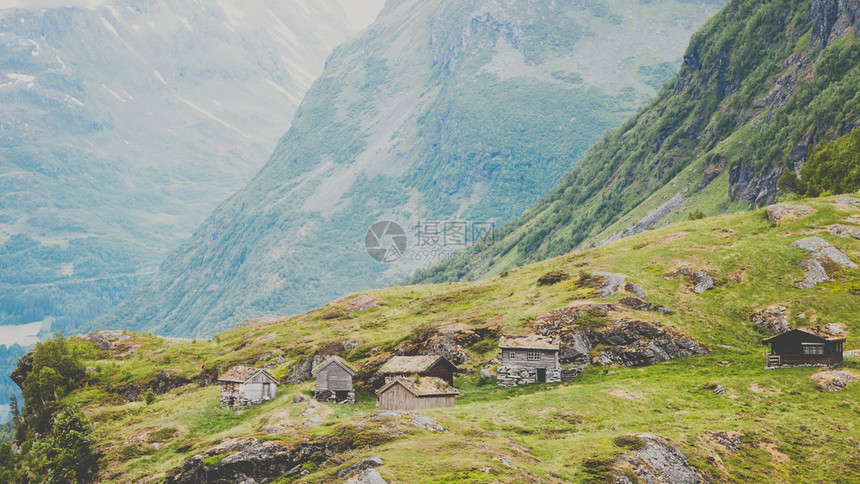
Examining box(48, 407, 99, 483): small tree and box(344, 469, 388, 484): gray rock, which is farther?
box(48, 407, 99, 483): small tree

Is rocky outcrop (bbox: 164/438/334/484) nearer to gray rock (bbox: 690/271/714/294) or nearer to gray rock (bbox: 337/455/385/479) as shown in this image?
gray rock (bbox: 337/455/385/479)

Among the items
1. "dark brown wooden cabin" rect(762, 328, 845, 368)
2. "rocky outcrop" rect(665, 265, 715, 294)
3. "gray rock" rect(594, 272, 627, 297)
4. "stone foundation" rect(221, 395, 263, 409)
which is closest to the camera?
"dark brown wooden cabin" rect(762, 328, 845, 368)

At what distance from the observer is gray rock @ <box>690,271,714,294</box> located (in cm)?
9019

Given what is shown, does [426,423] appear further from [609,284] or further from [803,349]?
[609,284]

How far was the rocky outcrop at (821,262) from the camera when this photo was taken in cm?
8612

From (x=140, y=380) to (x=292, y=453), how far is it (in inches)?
2647

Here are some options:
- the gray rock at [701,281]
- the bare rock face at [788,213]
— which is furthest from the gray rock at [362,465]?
the bare rock face at [788,213]

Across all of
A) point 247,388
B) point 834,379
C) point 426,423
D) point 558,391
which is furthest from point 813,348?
point 247,388

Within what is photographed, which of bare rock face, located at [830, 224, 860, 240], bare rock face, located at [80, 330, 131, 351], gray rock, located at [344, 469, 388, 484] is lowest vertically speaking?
gray rock, located at [344, 469, 388, 484]

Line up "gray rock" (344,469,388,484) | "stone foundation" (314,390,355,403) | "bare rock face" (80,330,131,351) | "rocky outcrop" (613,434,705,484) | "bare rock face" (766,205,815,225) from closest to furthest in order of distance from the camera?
"gray rock" (344,469,388,484) → "rocky outcrop" (613,434,705,484) → "stone foundation" (314,390,355,403) → "bare rock face" (766,205,815,225) → "bare rock face" (80,330,131,351)

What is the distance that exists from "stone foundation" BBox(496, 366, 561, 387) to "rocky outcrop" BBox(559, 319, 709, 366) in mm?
3235

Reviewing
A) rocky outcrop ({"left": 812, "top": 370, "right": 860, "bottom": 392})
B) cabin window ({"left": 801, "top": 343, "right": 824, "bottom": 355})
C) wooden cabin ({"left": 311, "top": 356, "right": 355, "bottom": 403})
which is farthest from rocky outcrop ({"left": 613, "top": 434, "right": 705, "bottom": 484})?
wooden cabin ({"left": 311, "top": 356, "right": 355, "bottom": 403})

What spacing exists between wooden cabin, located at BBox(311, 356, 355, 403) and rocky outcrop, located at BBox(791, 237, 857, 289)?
55847 millimetres

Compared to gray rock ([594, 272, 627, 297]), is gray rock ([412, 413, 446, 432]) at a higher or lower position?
lower
